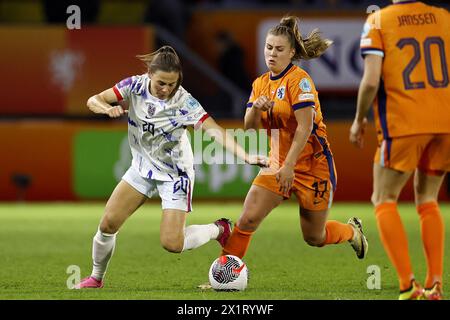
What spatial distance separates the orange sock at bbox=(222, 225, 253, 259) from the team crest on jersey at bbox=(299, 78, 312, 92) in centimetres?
112

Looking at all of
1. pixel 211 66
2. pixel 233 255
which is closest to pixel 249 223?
pixel 233 255

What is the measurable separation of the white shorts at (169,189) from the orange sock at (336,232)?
119 centimetres

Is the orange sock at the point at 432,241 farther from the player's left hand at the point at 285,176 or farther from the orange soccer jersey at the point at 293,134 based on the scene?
the orange soccer jersey at the point at 293,134

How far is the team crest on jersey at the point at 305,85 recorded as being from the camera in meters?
7.15

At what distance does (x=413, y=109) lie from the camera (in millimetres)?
6082

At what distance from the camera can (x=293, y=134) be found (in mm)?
7375

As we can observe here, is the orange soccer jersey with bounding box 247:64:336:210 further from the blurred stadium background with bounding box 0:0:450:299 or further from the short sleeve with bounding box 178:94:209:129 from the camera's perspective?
the blurred stadium background with bounding box 0:0:450:299

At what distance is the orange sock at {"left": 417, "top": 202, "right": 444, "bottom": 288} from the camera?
6.16 meters

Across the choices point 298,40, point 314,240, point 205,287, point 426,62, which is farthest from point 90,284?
point 426,62

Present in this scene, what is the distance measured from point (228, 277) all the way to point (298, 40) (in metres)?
1.74

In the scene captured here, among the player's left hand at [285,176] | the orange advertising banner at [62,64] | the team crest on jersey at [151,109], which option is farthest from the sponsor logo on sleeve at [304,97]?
the orange advertising banner at [62,64]

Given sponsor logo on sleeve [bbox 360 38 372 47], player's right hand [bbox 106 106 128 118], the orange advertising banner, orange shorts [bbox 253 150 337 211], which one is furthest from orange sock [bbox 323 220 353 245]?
the orange advertising banner

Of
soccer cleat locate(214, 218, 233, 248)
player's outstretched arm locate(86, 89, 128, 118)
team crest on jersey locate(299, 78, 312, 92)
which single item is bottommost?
soccer cleat locate(214, 218, 233, 248)

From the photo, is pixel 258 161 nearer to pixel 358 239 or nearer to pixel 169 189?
pixel 169 189
